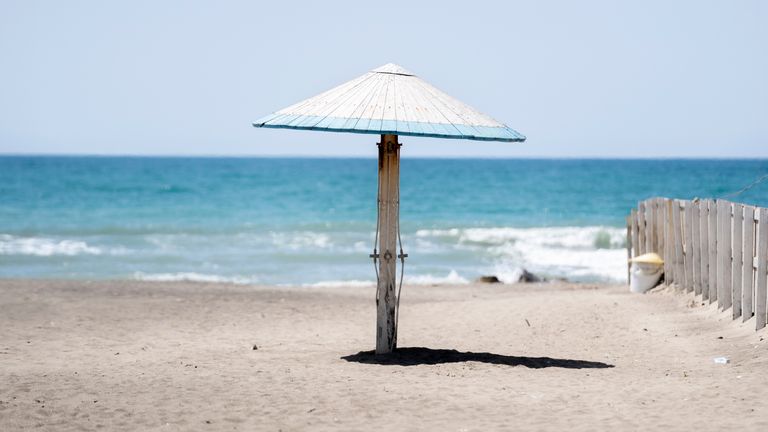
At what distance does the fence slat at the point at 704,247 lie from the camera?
12062mm

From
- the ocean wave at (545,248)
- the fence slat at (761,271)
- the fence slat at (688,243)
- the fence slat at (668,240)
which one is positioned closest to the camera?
the fence slat at (761,271)

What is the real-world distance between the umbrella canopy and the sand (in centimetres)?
223

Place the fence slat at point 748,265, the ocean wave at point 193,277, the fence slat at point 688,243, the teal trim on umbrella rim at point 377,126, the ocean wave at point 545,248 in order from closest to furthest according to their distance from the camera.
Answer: the teal trim on umbrella rim at point 377,126, the fence slat at point 748,265, the fence slat at point 688,243, the ocean wave at point 193,277, the ocean wave at point 545,248

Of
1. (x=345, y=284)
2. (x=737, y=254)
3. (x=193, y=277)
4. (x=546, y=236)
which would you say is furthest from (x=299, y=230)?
(x=737, y=254)

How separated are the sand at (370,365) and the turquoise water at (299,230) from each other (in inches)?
244

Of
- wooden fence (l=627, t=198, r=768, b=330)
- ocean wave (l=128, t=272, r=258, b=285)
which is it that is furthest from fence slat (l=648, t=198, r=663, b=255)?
ocean wave (l=128, t=272, r=258, b=285)

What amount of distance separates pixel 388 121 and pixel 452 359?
8.49 ft

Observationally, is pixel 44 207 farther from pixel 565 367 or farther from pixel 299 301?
pixel 565 367

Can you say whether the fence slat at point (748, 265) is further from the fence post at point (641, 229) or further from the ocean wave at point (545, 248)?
the ocean wave at point (545, 248)

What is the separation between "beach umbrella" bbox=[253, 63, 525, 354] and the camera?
891cm

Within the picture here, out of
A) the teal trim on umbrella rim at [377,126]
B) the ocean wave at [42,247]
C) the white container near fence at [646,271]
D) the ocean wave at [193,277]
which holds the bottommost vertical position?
the ocean wave at [193,277]

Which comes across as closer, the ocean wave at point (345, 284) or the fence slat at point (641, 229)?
the fence slat at point (641, 229)

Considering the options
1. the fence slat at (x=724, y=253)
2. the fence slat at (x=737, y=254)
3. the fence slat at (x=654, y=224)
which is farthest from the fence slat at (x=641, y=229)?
the fence slat at (x=737, y=254)

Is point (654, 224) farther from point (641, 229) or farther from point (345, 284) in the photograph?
point (345, 284)
